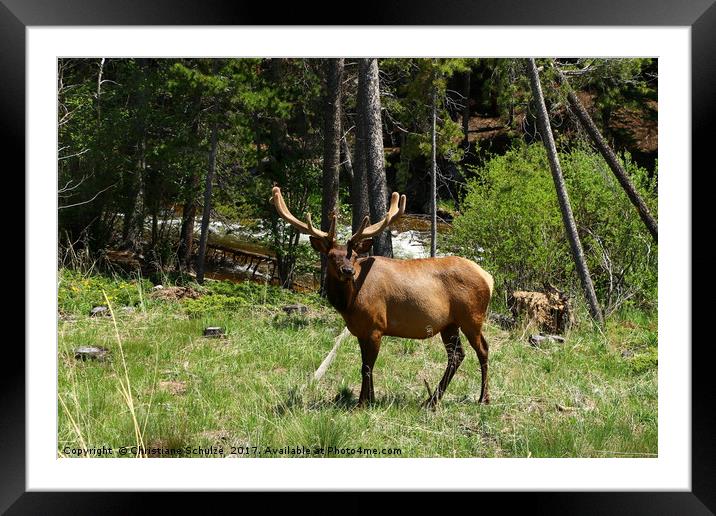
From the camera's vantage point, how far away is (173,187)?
614 inches

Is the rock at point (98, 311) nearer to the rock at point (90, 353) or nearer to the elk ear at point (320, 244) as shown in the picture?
the rock at point (90, 353)

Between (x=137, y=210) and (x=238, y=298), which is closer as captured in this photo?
(x=238, y=298)

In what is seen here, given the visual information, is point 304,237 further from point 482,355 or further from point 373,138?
point 482,355

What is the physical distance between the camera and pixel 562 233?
1179cm

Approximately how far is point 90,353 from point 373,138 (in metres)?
5.10

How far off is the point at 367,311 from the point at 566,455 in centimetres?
207

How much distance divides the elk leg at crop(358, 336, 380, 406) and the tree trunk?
407 cm

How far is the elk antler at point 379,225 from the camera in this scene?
604 centimetres
